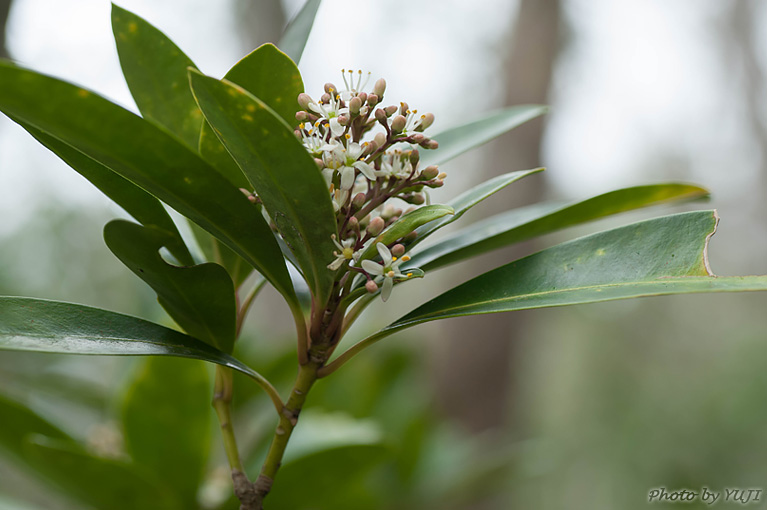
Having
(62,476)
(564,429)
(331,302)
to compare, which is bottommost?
(564,429)

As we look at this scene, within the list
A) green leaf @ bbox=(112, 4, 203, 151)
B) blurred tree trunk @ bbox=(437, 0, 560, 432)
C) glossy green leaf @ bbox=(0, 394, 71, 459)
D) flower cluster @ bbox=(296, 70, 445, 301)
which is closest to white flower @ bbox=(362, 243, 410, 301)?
flower cluster @ bbox=(296, 70, 445, 301)

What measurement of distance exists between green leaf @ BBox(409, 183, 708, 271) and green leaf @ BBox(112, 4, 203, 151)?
0.41 m

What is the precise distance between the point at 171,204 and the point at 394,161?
0.94 feet

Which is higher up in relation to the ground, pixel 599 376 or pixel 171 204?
pixel 171 204

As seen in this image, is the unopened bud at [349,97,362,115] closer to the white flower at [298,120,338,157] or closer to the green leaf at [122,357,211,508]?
the white flower at [298,120,338,157]

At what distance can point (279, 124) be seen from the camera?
21.8 inches

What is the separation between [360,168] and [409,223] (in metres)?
0.10

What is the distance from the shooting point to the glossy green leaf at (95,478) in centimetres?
96

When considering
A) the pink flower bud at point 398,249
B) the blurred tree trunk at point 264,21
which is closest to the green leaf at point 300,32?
the pink flower bud at point 398,249

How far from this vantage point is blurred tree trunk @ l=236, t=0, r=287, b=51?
159 inches

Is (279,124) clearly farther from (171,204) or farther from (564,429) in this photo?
(564,429)

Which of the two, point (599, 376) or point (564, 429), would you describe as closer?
A: point (564, 429)

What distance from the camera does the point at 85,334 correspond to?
2.14ft

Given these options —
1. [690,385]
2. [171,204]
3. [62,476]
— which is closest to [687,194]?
[171,204]
